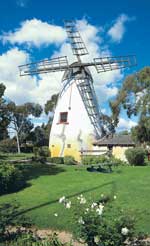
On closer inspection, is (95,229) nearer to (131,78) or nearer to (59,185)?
(59,185)

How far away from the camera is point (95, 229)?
7.94 m

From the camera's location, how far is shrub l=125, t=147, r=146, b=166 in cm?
3859

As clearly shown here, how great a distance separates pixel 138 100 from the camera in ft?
133

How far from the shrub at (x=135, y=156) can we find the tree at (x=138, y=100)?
8.58 ft

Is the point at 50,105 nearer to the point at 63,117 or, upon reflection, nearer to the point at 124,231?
the point at 63,117

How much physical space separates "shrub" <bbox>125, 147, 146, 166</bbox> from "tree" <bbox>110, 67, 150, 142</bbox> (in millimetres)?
2615

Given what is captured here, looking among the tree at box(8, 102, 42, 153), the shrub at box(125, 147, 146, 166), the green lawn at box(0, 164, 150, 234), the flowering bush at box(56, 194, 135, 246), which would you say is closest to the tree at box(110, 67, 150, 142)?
the shrub at box(125, 147, 146, 166)

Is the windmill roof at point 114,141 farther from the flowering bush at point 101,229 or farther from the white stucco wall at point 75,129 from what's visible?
the flowering bush at point 101,229

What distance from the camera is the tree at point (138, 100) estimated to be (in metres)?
39.2

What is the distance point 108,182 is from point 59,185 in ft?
9.80

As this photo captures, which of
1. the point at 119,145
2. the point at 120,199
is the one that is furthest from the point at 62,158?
the point at 120,199

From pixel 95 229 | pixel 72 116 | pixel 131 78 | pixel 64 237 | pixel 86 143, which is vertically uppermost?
pixel 131 78

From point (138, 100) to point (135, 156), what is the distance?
6096mm

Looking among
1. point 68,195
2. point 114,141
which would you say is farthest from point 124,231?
point 114,141
